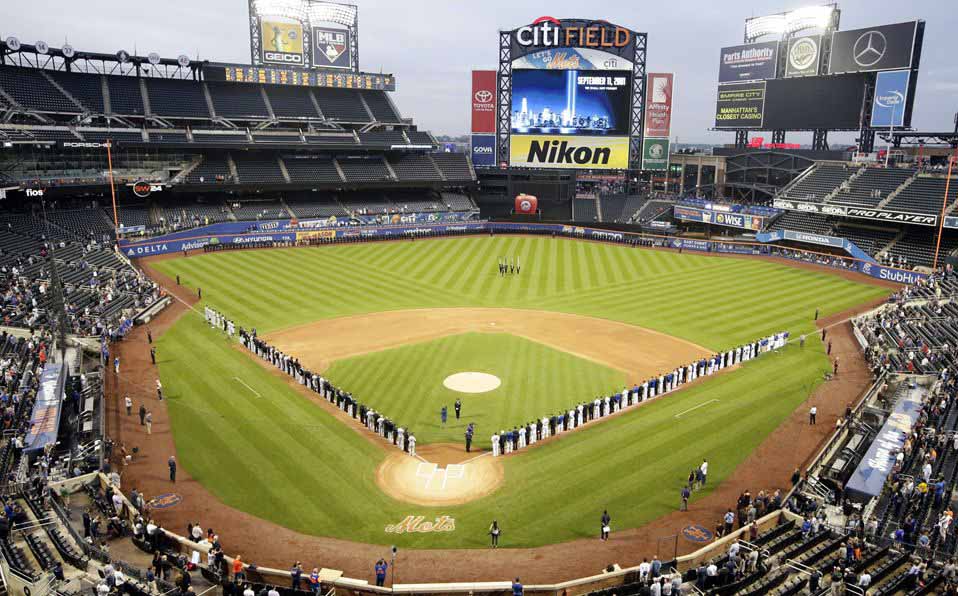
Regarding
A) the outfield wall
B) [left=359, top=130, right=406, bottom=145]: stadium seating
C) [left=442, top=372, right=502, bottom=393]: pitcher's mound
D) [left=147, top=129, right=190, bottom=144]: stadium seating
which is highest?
[left=359, top=130, right=406, bottom=145]: stadium seating

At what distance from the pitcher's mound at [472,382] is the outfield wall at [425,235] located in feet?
127

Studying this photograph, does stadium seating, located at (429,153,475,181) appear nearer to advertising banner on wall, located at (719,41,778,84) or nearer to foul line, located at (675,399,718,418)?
advertising banner on wall, located at (719,41,778,84)

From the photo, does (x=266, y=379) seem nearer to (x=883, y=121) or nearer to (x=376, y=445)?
(x=376, y=445)

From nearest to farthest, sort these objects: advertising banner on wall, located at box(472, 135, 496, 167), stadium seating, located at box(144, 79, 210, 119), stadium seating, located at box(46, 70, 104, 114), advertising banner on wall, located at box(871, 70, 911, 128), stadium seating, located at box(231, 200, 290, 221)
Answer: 1. advertising banner on wall, located at box(871, 70, 911, 128)
2. stadium seating, located at box(46, 70, 104, 114)
3. stadium seating, located at box(231, 200, 290, 221)
4. stadium seating, located at box(144, 79, 210, 119)
5. advertising banner on wall, located at box(472, 135, 496, 167)

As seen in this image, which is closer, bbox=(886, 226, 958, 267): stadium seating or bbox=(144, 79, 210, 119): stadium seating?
bbox=(886, 226, 958, 267): stadium seating

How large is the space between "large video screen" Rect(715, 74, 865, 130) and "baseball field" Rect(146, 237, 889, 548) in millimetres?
21892

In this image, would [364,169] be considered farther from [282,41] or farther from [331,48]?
[282,41]

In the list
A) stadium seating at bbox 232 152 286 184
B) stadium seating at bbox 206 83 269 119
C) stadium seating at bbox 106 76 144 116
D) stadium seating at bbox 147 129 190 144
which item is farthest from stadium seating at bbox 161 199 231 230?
stadium seating at bbox 206 83 269 119

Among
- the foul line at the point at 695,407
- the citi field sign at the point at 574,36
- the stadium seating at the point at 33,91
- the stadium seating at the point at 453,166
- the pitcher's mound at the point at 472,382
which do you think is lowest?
the foul line at the point at 695,407

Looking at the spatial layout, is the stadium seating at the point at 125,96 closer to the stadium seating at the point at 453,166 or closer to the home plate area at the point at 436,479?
the stadium seating at the point at 453,166

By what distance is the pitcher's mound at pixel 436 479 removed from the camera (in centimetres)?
1966

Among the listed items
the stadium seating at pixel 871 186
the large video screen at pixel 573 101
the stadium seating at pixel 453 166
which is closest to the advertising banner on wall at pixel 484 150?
the stadium seating at pixel 453 166

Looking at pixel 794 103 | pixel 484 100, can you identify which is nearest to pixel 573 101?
pixel 484 100

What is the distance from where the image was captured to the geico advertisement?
74.6 meters
